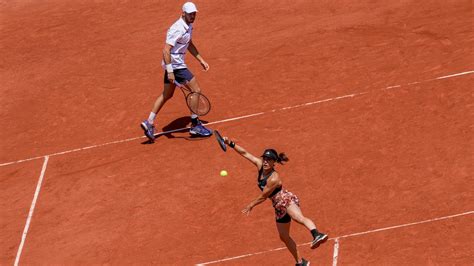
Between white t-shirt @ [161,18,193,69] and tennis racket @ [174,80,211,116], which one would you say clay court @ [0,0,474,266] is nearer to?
tennis racket @ [174,80,211,116]

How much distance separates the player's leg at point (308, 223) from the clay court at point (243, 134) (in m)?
A: 1.40

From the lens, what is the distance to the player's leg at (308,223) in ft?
43.1

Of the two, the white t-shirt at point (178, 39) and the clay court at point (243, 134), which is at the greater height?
the white t-shirt at point (178, 39)

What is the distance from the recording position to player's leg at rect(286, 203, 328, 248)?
13.1 metres

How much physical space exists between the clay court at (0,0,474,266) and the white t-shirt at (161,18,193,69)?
5.42 feet

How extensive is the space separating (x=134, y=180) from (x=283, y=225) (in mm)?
4541

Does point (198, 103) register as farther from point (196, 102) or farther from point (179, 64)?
point (179, 64)

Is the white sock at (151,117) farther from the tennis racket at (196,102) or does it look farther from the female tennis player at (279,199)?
the female tennis player at (279,199)

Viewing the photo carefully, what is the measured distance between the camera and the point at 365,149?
673 inches

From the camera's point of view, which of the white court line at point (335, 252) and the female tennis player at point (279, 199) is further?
the white court line at point (335, 252)

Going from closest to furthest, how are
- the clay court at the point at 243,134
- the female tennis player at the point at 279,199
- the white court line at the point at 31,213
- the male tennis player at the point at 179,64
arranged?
the female tennis player at the point at 279,199 < the clay court at the point at 243,134 < the white court line at the point at 31,213 < the male tennis player at the point at 179,64

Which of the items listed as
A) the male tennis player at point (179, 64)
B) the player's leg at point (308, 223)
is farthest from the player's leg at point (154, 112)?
the player's leg at point (308, 223)

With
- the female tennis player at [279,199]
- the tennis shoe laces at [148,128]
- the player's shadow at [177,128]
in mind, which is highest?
the female tennis player at [279,199]

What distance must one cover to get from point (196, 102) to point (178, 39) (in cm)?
136
